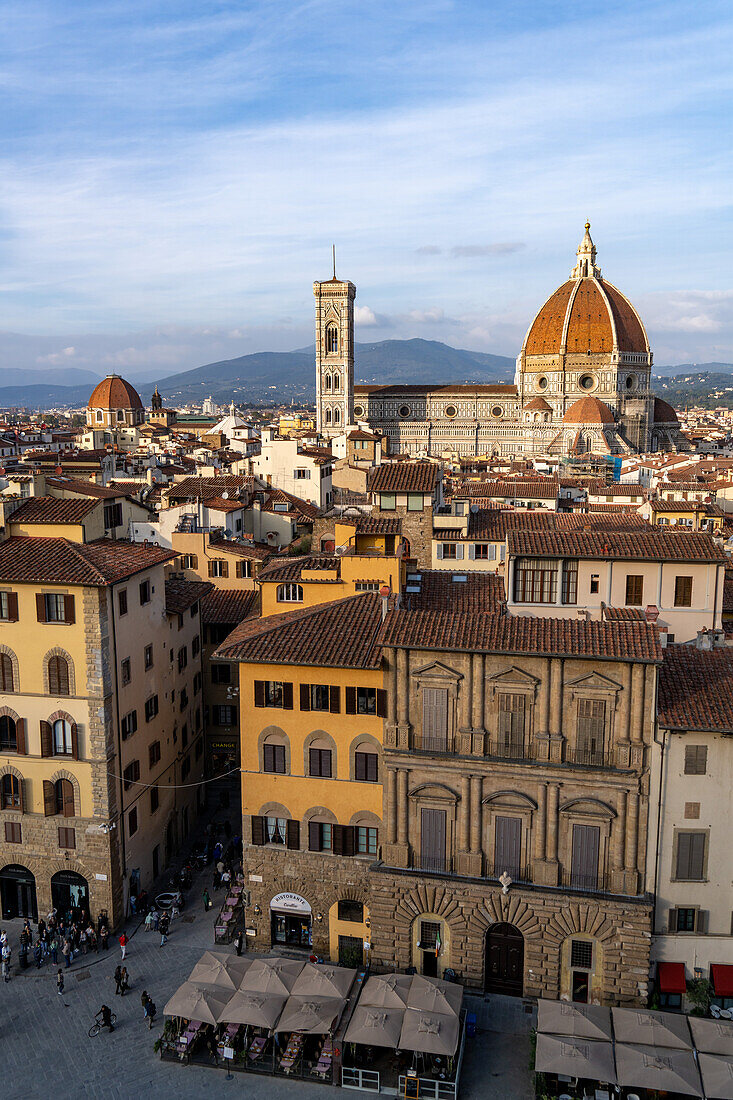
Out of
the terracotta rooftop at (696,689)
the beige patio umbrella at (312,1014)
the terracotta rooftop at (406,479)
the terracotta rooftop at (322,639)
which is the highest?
the terracotta rooftop at (406,479)

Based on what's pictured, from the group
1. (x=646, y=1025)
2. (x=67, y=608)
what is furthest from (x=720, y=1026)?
(x=67, y=608)

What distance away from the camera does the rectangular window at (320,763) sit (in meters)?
28.9

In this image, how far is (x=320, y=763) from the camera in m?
29.0

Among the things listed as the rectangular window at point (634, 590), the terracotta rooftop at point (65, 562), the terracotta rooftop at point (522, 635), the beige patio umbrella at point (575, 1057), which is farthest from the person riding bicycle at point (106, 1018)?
the rectangular window at point (634, 590)

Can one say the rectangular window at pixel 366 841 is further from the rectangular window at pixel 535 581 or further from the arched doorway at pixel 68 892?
the arched doorway at pixel 68 892

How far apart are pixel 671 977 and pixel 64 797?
21410mm

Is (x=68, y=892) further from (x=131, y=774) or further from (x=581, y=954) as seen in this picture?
(x=581, y=954)

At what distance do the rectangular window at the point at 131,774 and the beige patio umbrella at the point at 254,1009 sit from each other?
32.5 ft

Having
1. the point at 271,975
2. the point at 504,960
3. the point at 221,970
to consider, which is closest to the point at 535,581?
the point at 504,960

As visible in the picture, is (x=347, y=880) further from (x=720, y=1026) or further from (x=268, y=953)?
(x=720, y=1026)

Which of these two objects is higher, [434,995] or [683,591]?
[683,591]

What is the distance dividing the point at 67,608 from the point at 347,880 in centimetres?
1354

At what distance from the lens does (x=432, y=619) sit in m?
27.5

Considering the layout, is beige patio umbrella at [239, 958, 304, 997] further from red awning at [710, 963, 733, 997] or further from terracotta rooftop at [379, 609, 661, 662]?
red awning at [710, 963, 733, 997]
